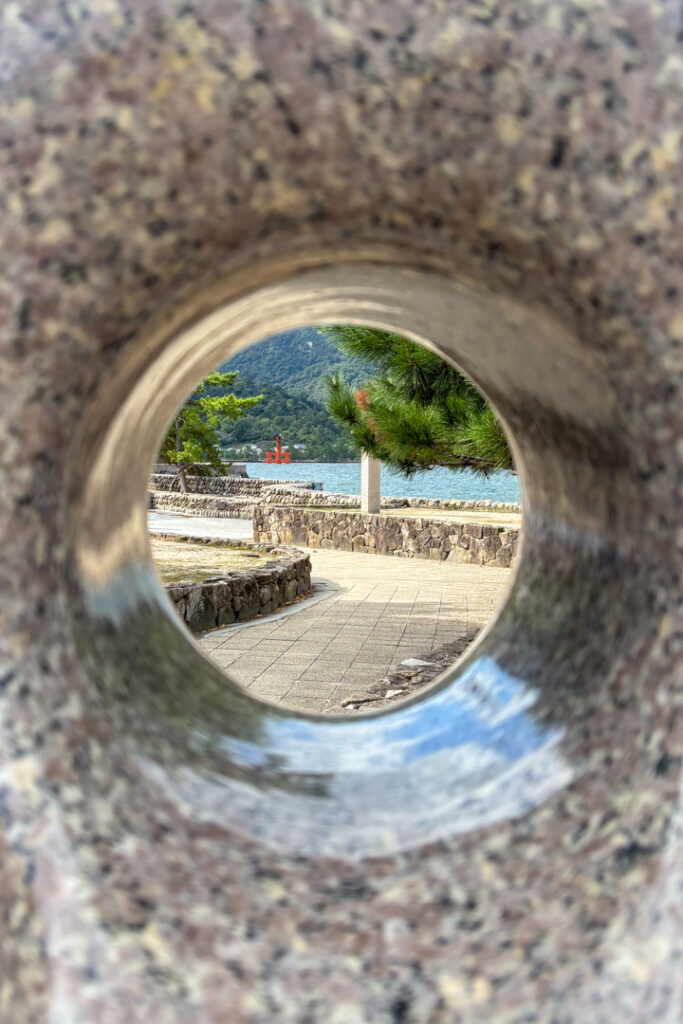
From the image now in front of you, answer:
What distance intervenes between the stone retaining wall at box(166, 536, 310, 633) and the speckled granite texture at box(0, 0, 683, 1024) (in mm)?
8101

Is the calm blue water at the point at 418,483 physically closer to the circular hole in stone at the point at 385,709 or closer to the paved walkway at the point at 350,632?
the paved walkway at the point at 350,632

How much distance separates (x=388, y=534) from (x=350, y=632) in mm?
8453

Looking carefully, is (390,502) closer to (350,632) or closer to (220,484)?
(220,484)

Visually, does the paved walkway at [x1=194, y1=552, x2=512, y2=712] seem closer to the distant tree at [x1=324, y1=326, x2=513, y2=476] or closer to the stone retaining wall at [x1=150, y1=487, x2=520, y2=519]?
the distant tree at [x1=324, y1=326, x2=513, y2=476]

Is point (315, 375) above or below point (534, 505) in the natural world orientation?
above

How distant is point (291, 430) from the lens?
7438cm

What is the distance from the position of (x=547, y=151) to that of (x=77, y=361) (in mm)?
524

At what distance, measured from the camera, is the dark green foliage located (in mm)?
72812

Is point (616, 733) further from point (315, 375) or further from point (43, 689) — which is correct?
point (315, 375)

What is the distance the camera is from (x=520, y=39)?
838 millimetres

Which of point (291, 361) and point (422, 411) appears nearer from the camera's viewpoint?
point (422, 411)

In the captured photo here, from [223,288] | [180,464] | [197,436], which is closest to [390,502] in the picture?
[180,464]

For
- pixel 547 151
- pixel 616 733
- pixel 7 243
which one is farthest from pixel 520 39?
pixel 616 733

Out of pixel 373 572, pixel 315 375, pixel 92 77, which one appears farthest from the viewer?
pixel 315 375
